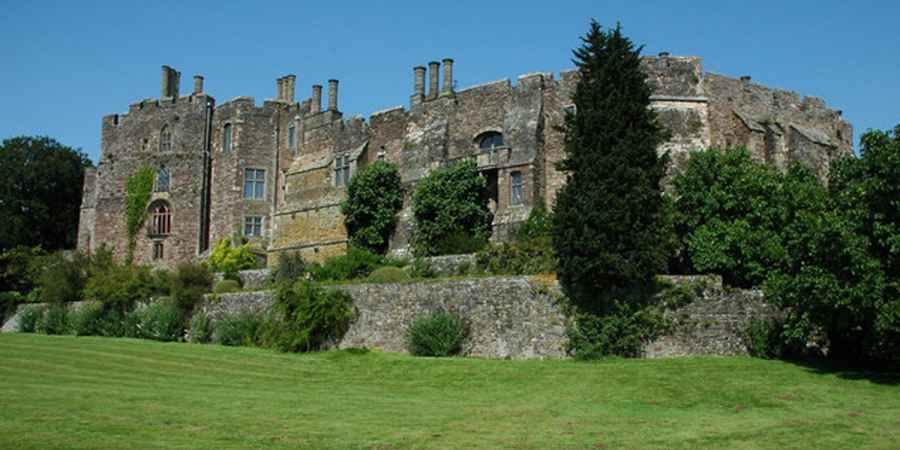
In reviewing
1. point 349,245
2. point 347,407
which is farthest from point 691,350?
point 349,245

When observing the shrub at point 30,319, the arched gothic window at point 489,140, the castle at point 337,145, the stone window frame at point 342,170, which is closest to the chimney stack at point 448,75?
the castle at point 337,145

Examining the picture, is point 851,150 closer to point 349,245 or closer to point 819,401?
point 349,245

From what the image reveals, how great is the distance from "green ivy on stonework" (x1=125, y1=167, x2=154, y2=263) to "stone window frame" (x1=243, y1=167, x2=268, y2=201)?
6.39 metres

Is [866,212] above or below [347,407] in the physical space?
above

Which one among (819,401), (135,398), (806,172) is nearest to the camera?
(135,398)

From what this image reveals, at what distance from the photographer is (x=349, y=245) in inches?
1727

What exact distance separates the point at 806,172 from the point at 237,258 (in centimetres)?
2906

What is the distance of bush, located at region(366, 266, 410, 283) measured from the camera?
1221 inches

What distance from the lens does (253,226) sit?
51.1 metres

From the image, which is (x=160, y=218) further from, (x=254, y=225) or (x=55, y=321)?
(x=55, y=321)

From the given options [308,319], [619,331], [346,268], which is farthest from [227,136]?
[619,331]

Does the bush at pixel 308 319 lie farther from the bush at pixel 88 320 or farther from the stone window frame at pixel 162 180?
the stone window frame at pixel 162 180

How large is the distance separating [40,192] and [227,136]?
18572mm

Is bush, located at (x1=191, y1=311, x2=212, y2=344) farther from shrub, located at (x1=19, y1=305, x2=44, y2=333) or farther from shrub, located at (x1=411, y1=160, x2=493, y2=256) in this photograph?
shrub, located at (x1=19, y1=305, x2=44, y2=333)
